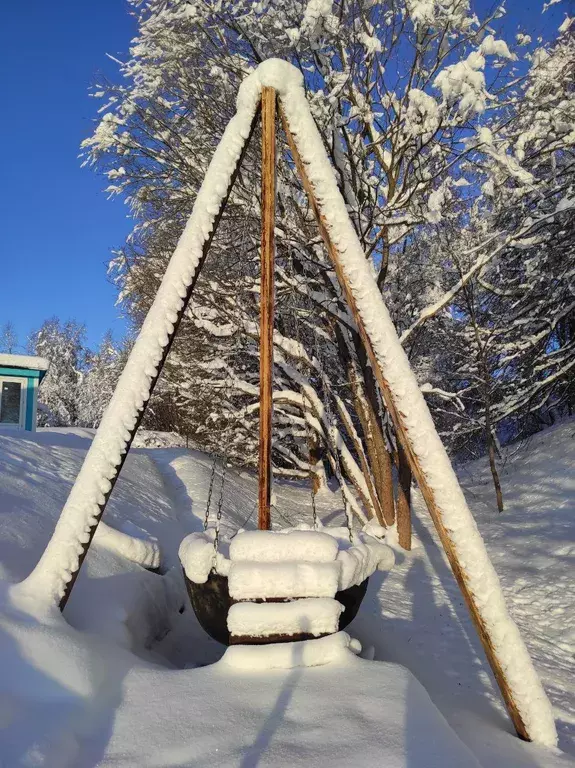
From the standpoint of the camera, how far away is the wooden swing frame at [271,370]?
3008 mm

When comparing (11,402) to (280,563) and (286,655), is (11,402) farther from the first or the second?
(286,655)

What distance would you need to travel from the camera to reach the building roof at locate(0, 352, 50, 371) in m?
13.1

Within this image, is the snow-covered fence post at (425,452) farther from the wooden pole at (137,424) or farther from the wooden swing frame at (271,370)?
the wooden pole at (137,424)

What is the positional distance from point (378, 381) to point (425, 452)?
0.51 meters

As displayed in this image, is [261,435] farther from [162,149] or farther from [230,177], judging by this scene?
[162,149]

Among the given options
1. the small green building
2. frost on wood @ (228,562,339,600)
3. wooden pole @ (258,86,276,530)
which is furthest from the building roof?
frost on wood @ (228,562,339,600)

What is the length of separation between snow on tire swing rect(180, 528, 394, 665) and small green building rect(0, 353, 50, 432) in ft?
38.4

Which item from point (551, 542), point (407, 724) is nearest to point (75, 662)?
point (407, 724)

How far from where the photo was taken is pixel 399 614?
19.0 feet

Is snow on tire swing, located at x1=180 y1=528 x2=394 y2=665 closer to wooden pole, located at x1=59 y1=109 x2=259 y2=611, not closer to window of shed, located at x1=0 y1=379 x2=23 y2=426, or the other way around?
wooden pole, located at x1=59 y1=109 x2=259 y2=611

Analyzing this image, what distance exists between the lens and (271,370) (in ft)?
12.2

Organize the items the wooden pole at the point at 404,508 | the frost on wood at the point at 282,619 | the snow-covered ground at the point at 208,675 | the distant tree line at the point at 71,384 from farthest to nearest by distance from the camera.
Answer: the distant tree line at the point at 71,384 → the wooden pole at the point at 404,508 → the frost on wood at the point at 282,619 → the snow-covered ground at the point at 208,675

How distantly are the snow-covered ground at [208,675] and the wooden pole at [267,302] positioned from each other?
115 cm

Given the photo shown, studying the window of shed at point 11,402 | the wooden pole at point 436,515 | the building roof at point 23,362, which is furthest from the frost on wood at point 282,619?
the window of shed at point 11,402
